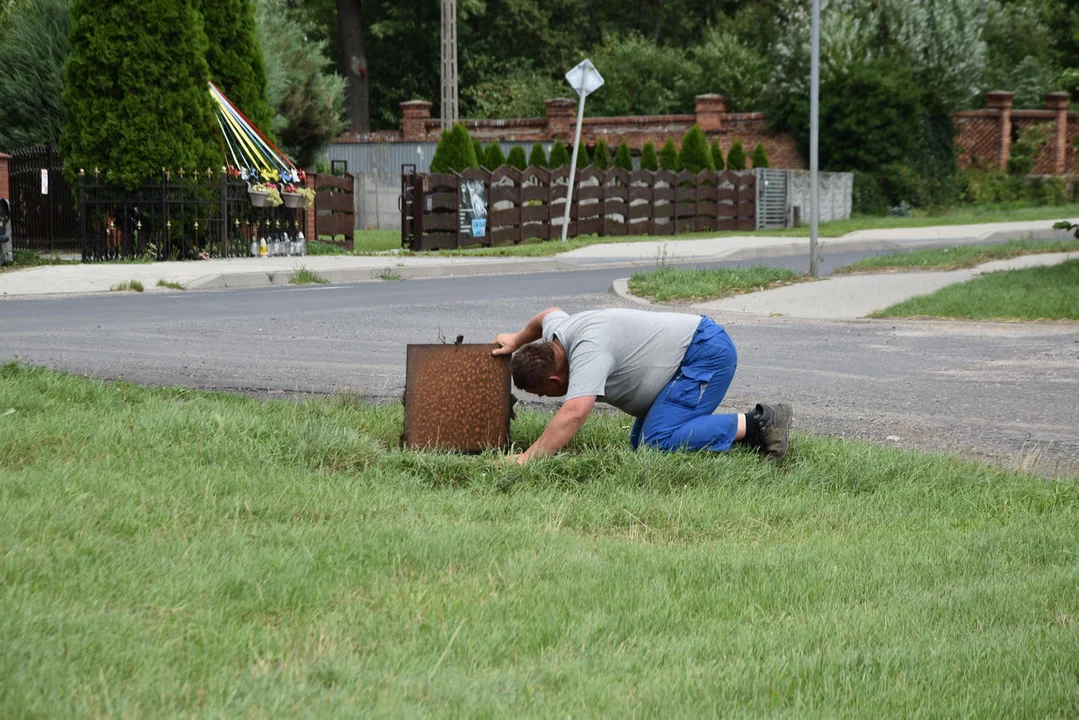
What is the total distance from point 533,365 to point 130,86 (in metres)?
16.2

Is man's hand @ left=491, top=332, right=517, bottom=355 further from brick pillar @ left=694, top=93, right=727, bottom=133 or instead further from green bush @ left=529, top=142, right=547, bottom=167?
brick pillar @ left=694, top=93, right=727, bottom=133

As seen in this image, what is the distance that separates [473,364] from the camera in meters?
6.34

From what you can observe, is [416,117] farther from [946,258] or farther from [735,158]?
[946,258]

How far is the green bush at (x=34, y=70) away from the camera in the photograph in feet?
78.9

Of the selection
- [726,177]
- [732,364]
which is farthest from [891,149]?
[732,364]

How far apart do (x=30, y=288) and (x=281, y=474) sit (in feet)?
38.2

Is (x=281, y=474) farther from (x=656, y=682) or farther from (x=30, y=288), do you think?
(x=30, y=288)

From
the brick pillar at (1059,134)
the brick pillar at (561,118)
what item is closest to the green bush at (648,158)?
the brick pillar at (561,118)

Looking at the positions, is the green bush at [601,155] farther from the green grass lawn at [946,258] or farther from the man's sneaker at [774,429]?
the man's sneaker at [774,429]

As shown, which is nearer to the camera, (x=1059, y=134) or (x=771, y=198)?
(x=771, y=198)

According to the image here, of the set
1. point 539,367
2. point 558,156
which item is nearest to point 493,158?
point 558,156

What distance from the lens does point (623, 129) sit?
43.7 m

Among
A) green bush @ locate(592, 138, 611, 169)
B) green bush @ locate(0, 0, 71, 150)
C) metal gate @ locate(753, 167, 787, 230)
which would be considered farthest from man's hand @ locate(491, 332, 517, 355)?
metal gate @ locate(753, 167, 787, 230)

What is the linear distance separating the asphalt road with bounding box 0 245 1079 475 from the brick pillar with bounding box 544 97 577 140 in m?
28.5
